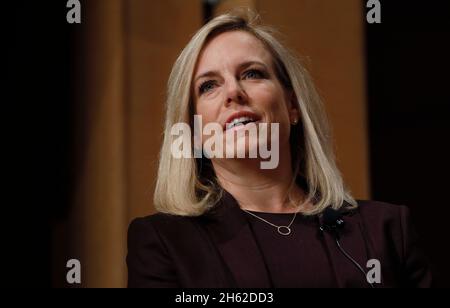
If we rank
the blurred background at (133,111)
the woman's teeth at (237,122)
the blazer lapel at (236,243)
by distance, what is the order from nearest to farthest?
the blazer lapel at (236,243), the woman's teeth at (237,122), the blurred background at (133,111)

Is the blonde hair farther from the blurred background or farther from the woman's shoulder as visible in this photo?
the blurred background

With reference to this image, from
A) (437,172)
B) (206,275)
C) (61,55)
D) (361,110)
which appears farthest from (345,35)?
(206,275)

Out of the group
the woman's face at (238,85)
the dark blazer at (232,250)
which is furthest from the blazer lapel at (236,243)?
the woman's face at (238,85)

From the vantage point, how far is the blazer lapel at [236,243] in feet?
2.99

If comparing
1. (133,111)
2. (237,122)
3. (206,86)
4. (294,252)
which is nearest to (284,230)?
(294,252)

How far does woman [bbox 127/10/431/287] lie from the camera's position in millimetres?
933

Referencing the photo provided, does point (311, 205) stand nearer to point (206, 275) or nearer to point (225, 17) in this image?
point (206, 275)

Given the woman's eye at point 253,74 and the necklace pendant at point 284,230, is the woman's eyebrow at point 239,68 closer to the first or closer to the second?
the woman's eye at point 253,74

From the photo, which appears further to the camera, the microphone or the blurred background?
the blurred background

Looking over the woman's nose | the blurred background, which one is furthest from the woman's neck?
the blurred background

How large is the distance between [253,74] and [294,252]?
352 mm

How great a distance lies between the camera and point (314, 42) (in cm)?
154

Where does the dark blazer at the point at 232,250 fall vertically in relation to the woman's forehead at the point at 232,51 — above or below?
below

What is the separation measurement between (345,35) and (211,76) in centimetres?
63
